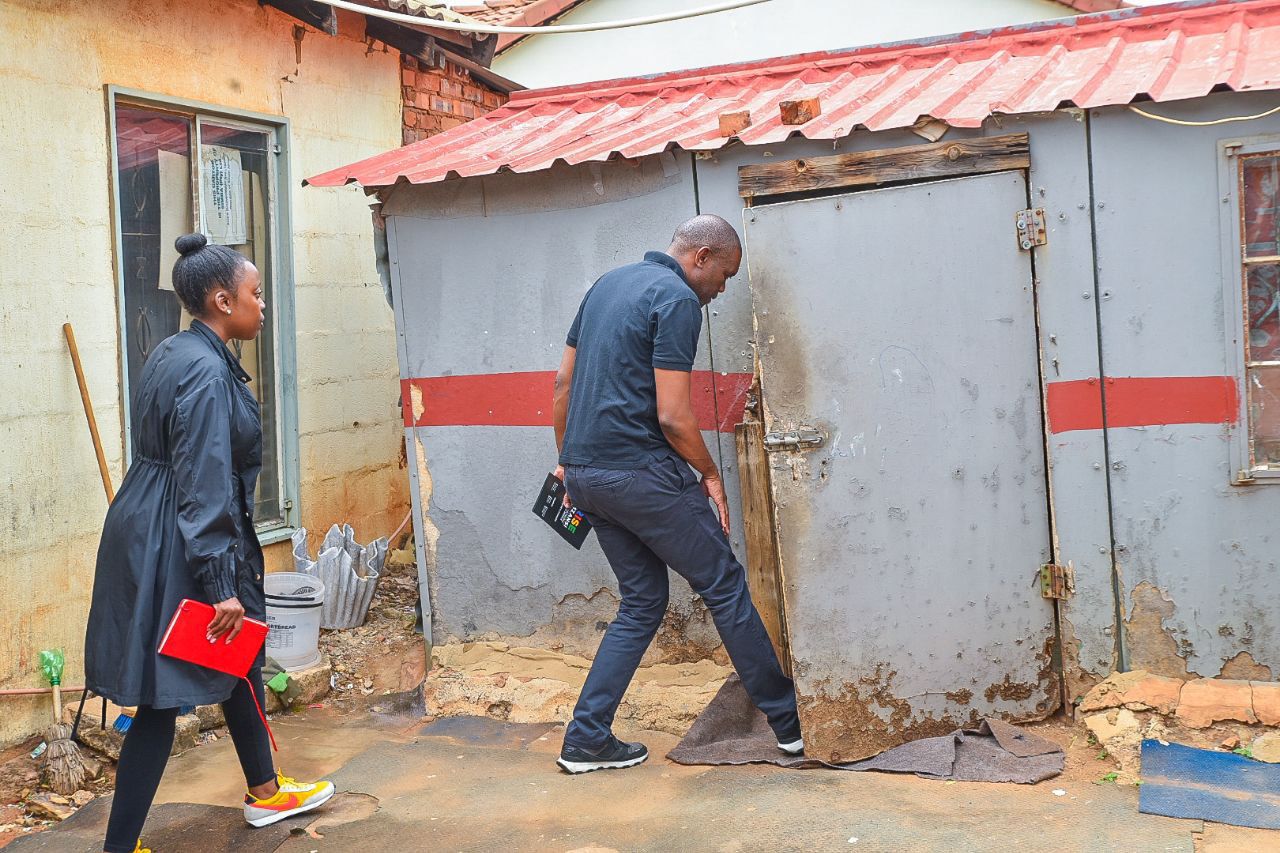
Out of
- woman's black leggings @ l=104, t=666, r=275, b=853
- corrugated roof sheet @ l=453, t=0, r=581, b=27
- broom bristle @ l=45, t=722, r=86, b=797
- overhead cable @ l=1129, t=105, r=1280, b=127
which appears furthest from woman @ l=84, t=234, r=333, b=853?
corrugated roof sheet @ l=453, t=0, r=581, b=27

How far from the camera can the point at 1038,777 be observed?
4.02 metres

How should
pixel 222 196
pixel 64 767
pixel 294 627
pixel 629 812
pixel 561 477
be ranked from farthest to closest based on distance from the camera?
1. pixel 222 196
2. pixel 294 627
3. pixel 561 477
4. pixel 64 767
5. pixel 629 812

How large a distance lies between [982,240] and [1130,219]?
51 centimetres

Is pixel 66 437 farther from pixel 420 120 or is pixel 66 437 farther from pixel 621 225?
pixel 420 120

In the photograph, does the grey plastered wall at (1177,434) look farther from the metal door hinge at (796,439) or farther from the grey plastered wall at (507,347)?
the grey plastered wall at (507,347)

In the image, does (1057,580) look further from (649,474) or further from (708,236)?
(708,236)

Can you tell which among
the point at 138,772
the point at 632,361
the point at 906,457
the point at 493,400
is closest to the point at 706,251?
the point at 632,361

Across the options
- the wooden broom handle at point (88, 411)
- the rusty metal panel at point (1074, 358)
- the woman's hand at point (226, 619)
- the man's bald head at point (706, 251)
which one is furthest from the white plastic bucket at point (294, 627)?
the rusty metal panel at point (1074, 358)

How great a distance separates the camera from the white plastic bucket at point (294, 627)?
5.50 metres

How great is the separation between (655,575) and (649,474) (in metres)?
0.45

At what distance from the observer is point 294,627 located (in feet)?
18.1

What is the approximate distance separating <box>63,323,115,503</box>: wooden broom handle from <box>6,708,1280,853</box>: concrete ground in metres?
1.23

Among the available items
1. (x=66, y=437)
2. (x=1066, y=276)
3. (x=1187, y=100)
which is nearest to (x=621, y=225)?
(x=1066, y=276)

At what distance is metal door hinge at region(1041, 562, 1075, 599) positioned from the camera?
4.34 metres
